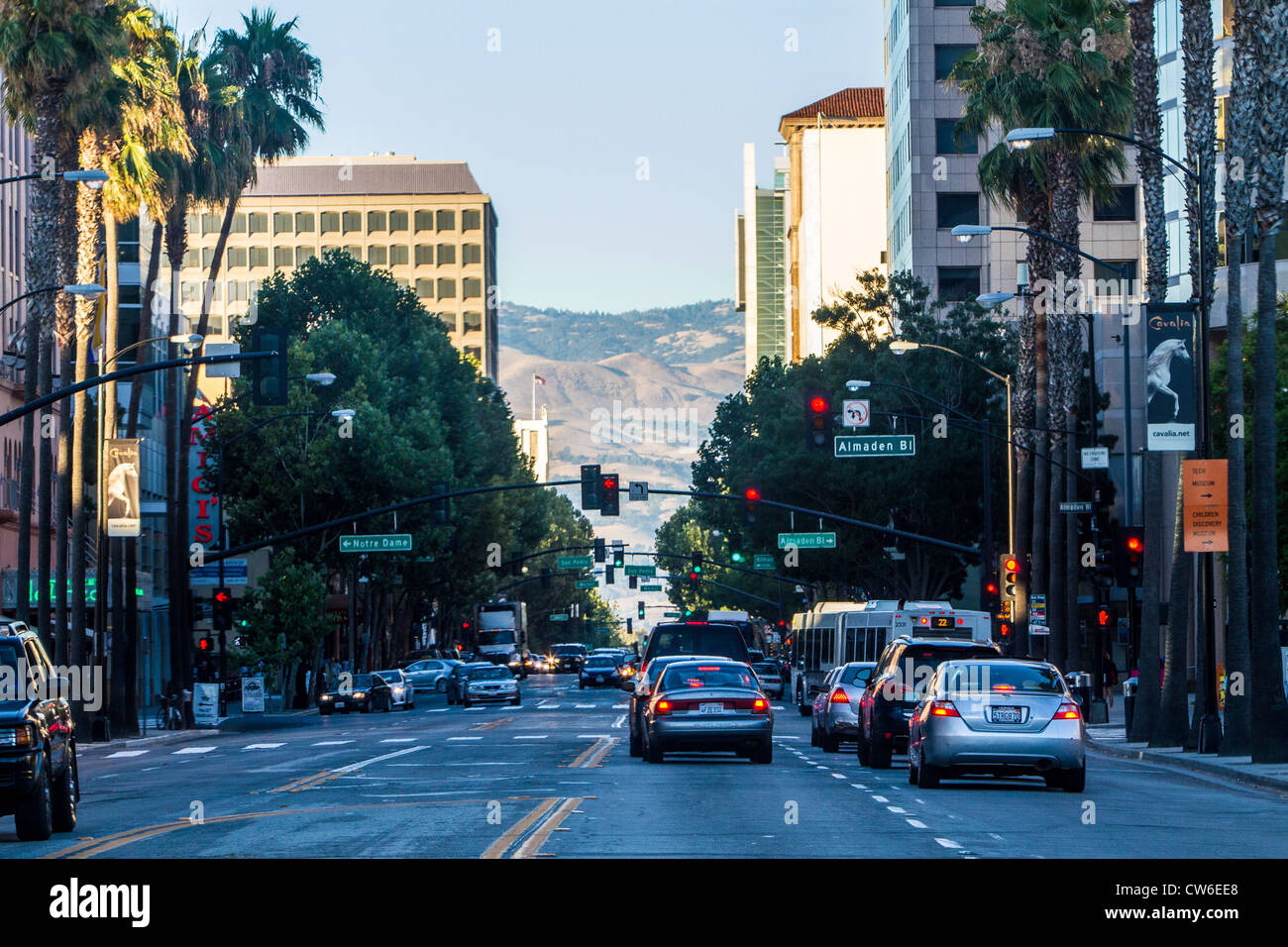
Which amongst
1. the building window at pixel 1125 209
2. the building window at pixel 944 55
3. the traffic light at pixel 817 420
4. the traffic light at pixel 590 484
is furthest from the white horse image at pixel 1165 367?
the building window at pixel 944 55

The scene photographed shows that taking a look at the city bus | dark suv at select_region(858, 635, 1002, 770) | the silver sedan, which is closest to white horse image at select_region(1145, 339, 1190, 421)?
dark suv at select_region(858, 635, 1002, 770)

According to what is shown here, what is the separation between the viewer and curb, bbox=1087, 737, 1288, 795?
25.4 meters

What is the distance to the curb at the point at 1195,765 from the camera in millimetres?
25406

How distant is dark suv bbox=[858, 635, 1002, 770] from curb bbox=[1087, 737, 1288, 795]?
147 inches

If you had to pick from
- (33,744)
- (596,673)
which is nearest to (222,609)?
(33,744)

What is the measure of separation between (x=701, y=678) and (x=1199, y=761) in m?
8.08

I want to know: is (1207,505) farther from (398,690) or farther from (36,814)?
(398,690)

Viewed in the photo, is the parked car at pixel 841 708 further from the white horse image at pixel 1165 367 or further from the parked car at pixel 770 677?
the white horse image at pixel 1165 367

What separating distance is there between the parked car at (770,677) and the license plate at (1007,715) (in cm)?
1189

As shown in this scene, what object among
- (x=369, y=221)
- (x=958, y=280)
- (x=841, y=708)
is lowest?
(x=841, y=708)

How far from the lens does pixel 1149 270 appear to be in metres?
36.2

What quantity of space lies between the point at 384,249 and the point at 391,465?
389 ft

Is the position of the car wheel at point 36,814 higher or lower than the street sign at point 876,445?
lower
